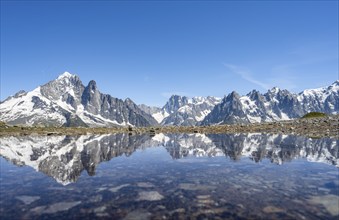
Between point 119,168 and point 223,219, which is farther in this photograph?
point 119,168

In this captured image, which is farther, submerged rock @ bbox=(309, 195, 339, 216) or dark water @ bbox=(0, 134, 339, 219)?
dark water @ bbox=(0, 134, 339, 219)

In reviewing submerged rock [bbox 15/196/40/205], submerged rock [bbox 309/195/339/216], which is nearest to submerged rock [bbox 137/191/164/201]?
submerged rock [bbox 15/196/40/205]

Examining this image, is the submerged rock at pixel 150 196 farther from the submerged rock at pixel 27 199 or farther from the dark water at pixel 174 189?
the submerged rock at pixel 27 199

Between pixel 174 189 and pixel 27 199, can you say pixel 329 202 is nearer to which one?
pixel 174 189

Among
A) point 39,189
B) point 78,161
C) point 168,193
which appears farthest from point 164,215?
point 78,161

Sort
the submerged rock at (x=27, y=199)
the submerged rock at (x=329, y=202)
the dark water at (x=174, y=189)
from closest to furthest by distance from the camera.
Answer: the submerged rock at (x=329, y=202), the dark water at (x=174, y=189), the submerged rock at (x=27, y=199)

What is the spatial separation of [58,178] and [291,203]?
13979 mm

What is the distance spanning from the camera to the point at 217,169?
2236 centimetres

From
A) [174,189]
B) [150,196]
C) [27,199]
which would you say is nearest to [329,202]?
[174,189]

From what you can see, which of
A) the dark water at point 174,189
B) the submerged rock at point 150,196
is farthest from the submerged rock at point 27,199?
the submerged rock at point 150,196

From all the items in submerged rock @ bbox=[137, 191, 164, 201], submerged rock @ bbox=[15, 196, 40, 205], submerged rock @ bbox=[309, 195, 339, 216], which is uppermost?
submerged rock @ bbox=[309, 195, 339, 216]

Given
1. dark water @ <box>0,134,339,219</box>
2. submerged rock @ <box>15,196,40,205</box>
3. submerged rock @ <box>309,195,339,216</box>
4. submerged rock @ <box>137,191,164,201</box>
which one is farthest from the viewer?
submerged rock @ <box>137,191,164,201</box>

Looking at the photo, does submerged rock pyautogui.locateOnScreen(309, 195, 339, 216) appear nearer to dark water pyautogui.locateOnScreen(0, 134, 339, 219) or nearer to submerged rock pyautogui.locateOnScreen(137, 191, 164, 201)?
dark water pyautogui.locateOnScreen(0, 134, 339, 219)

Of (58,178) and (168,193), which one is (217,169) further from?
(58,178)
